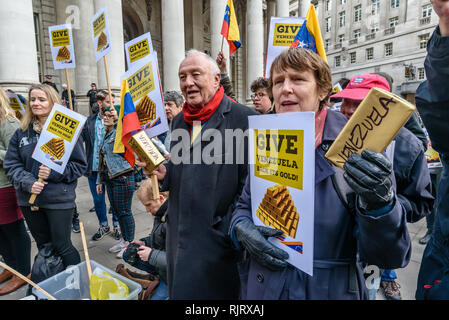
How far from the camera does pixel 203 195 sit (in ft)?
5.87

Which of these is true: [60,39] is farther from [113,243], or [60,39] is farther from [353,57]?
[353,57]

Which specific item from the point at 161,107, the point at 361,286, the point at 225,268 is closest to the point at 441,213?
the point at 361,286

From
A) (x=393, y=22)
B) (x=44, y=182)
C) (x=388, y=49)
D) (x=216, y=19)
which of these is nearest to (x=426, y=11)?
(x=393, y=22)

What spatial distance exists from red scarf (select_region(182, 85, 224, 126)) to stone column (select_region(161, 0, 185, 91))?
432 inches

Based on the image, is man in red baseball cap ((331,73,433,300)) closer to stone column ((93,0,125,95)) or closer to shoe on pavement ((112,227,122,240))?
shoe on pavement ((112,227,122,240))

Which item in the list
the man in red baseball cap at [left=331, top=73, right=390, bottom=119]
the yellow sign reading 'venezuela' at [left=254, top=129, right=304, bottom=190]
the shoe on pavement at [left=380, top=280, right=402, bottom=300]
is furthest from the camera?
the shoe on pavement at [left=380, top=280, right=402, bottom=300]

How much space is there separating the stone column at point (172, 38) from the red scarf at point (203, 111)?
1097cm

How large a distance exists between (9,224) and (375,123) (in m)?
3.71

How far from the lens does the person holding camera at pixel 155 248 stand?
223 centimetres

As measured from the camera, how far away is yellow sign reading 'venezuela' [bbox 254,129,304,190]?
1.02 meters

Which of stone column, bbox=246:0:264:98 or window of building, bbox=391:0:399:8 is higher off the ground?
window of building, bbox=391:0:399:8

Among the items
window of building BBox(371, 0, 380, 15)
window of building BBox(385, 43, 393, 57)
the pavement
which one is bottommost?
the pavement

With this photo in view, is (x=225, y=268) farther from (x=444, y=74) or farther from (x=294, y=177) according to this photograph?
(x=444, y=74)

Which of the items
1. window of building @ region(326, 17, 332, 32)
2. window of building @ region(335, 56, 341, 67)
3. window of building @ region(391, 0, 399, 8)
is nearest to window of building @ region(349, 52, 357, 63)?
window of building @ region(335, 56, 341, 67)
